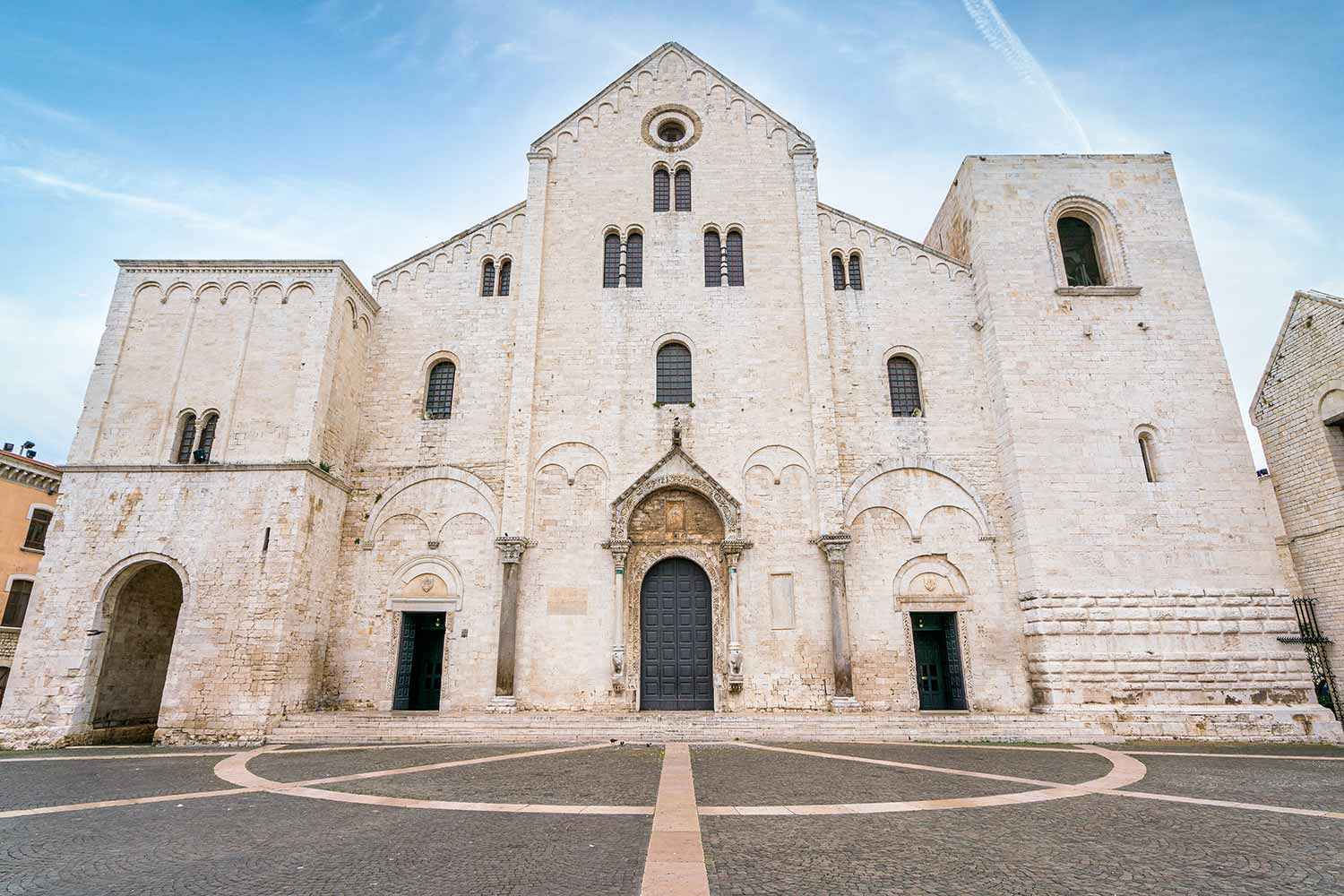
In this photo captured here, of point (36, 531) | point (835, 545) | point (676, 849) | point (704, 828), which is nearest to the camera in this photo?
point (676, 849)

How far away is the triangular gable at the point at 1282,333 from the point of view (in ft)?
54.9

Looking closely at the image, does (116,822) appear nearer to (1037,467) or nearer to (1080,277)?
(1037,467)

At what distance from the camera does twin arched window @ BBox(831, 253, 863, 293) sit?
63.0 ft

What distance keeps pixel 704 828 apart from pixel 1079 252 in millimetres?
20863

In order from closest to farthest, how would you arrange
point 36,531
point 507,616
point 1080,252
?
point 507,616
point 1080,252
point 36,531

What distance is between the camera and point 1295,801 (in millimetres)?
7746

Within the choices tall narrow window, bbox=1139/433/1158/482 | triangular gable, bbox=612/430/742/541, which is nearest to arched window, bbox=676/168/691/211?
triangular gable, bbox=612/430/742/541

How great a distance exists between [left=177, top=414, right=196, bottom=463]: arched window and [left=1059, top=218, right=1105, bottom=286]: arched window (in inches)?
925

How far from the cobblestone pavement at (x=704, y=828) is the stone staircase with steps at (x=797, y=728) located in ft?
9.29

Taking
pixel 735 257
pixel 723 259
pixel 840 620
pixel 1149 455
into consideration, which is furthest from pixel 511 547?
pixel 1149 455

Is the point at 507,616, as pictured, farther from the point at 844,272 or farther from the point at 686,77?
the point at 686,77

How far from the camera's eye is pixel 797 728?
1375 cm

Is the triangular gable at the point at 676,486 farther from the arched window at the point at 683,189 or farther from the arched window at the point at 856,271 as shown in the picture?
the arched window at the point at 683,189

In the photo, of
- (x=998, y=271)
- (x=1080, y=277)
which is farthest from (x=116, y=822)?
(x=1080, y=277)
